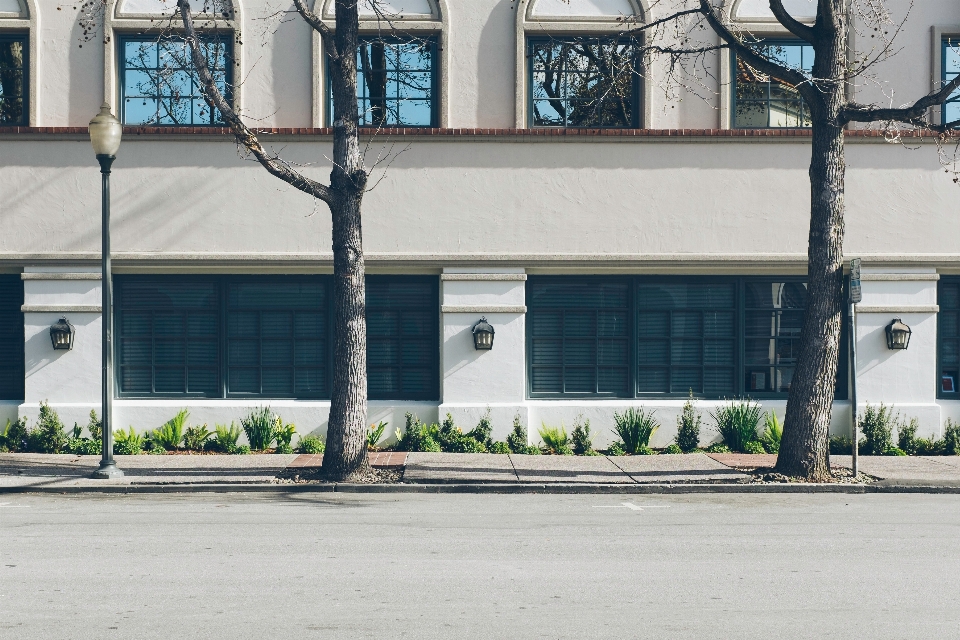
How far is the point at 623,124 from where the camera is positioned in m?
16.1

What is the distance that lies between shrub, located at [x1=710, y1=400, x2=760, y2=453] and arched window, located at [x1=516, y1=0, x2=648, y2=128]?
4.56 metres

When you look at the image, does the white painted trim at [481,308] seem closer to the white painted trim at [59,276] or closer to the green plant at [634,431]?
the green plant at [634,431]

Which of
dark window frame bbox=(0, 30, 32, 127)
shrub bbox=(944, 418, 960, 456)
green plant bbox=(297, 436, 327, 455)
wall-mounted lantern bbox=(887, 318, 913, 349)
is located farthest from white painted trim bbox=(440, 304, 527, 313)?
dark window frame bbox=(0, 30, 32, 127)

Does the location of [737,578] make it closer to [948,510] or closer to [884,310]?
[948,510]

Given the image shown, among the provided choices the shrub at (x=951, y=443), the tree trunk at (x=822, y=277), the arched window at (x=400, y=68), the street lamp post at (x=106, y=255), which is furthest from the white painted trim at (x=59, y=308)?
the shrub at (x=951, y=443)

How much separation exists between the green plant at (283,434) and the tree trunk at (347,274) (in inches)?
108

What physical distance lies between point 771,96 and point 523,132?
3.94 m

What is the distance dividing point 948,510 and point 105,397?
9671mm

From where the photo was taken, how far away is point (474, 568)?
791 cm

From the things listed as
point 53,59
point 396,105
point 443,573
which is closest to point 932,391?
point 396,105

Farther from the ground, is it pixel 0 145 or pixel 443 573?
pixel 0 145

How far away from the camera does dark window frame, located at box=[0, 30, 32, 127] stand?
15.7 meters

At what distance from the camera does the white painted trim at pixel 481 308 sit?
51.5 ft

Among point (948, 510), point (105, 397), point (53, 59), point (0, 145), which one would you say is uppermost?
point (53, 59)
